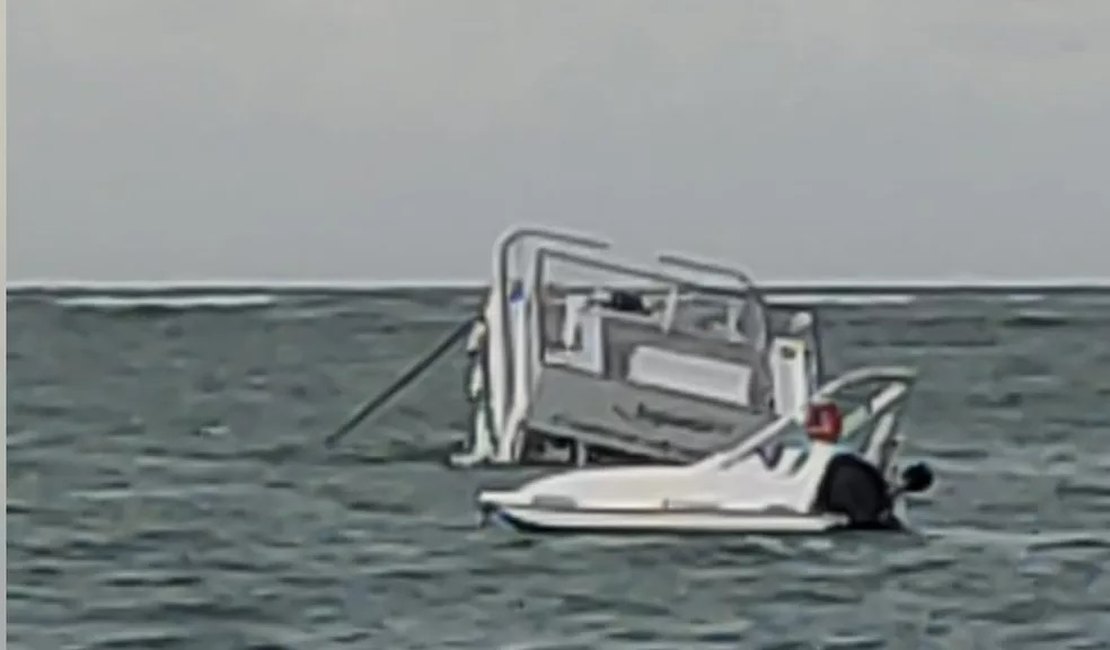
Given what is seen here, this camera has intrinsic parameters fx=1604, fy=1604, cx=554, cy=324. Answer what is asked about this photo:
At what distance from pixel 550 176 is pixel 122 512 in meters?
0.40

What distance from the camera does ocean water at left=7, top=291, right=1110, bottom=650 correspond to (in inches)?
45.7

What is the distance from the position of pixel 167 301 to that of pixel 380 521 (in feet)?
0.73

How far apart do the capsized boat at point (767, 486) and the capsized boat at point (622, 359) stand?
14 mm

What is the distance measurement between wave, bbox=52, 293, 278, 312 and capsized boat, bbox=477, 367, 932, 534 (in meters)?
0.22

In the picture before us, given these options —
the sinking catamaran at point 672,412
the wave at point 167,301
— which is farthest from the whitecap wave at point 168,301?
the sinking catamaran at point 672,412

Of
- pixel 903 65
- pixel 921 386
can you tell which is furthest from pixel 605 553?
pixel 903 65

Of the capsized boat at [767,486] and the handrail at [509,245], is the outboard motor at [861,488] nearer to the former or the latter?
the capsized boat at [767,486]

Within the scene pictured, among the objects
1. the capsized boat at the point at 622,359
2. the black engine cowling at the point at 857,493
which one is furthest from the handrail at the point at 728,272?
the black engine cowling at the point at 857,493

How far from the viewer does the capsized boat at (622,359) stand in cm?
116

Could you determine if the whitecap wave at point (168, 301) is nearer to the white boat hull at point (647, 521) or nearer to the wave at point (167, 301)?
the wave at point (167, 301)

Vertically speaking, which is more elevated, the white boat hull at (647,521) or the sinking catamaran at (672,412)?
the sinking catamaran at (672,412)

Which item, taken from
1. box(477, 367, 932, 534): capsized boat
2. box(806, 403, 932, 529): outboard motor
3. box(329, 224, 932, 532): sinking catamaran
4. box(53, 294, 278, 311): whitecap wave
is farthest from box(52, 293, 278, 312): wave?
box(806, 403, 932, 529): outboard motor

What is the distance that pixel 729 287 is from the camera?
3.79 feet

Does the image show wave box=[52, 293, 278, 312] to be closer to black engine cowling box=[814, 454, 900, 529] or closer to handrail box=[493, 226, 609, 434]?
handrail box=[493, 226, 609, 434]
